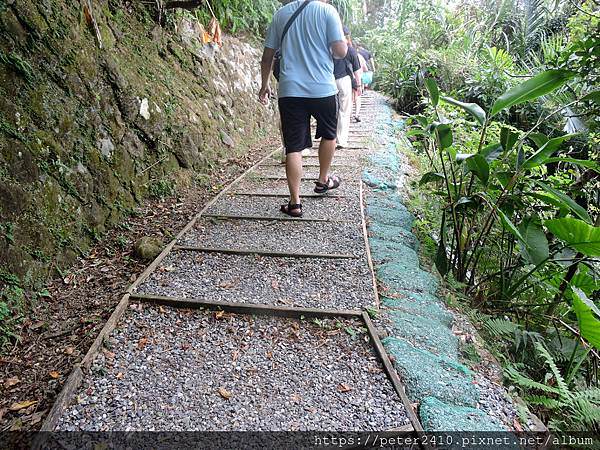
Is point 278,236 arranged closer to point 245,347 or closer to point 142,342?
point 245,347

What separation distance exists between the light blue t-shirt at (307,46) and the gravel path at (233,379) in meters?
1.85

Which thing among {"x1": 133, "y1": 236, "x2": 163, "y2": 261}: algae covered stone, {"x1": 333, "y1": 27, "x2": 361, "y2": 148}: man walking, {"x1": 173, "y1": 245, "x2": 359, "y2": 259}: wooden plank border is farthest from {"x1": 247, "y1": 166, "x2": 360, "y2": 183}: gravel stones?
{"x1": 133, "y1": 236, "x2": 163, "y2": 261}: algae covered stone

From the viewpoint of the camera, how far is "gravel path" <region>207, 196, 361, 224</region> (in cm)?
345

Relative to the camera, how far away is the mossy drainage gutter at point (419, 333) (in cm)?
162

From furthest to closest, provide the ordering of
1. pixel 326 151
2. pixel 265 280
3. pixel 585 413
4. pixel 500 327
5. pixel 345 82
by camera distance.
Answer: pixel 345 82 < pixel 326 151 < pixel 265 280 < pixel 500 327 < pixel 585 413

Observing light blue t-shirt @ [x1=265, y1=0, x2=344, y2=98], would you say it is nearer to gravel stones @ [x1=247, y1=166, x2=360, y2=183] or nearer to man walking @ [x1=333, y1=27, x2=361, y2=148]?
gravel stones @ [x1=247, y1=166, x2=360, y2=183]

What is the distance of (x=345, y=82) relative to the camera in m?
5.11

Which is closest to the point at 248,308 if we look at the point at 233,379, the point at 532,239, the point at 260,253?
the point at 233,379

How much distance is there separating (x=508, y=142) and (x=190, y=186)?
2969 mm

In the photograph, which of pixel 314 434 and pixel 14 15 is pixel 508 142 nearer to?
pixel 314 434

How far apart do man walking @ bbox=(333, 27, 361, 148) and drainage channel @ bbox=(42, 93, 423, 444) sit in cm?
273

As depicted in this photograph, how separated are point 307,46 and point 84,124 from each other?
1812 millimetres

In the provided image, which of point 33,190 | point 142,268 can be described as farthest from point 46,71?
point 142,268

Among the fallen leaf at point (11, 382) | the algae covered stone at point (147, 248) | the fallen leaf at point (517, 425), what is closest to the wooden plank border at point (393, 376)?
the fallen leaf at point (517, 425)
